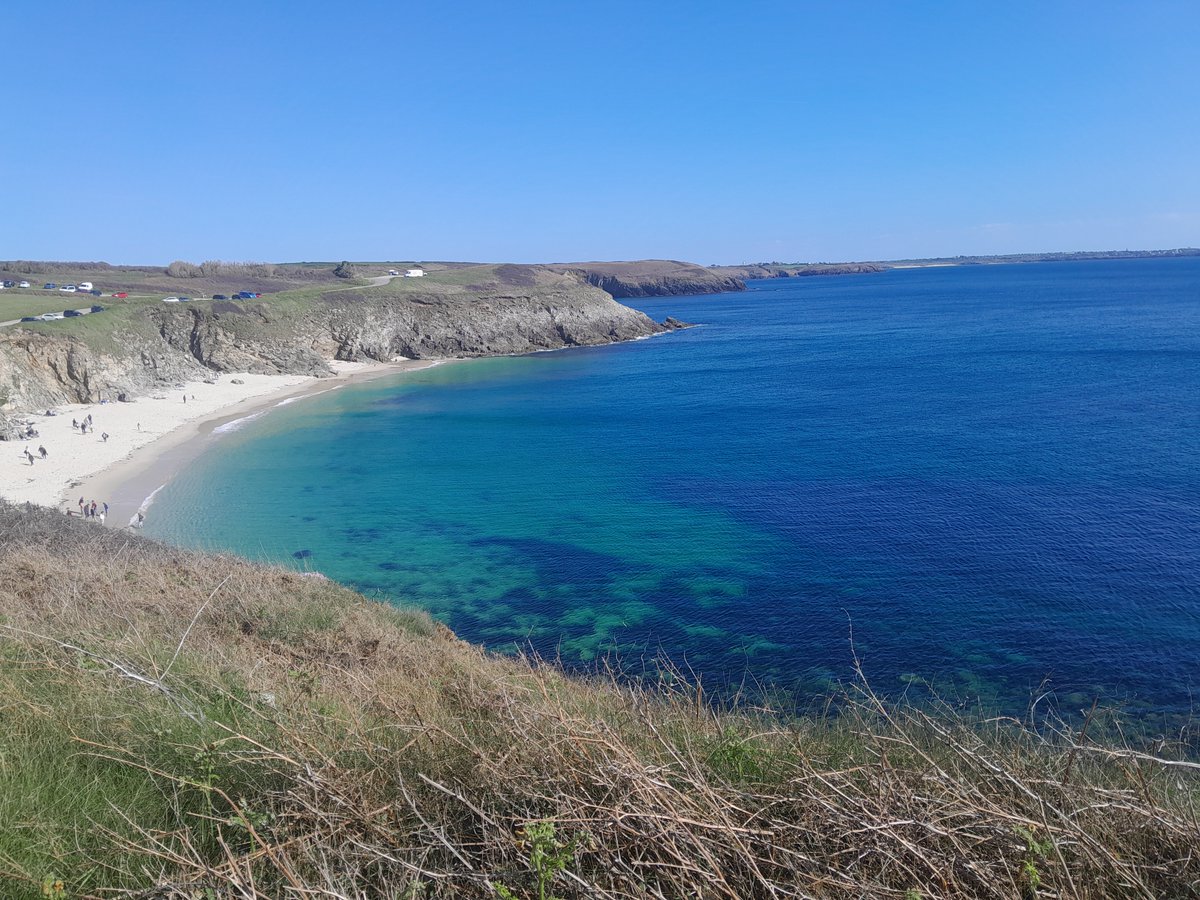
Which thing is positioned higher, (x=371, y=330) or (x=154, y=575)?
(x=371, y=330)

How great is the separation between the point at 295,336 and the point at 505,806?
7709 centimetres

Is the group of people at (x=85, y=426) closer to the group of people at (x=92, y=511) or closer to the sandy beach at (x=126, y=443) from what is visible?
the sandy beach at (x=126, y=443)

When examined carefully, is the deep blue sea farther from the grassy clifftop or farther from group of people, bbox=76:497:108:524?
the grassy clifftop

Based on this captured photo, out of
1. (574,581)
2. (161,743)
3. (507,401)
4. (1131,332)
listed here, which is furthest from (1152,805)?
(1131,332)

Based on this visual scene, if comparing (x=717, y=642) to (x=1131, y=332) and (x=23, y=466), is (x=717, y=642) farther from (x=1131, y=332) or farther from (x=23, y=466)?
(x=1131, y=332)

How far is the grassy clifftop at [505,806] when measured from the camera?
3.47 meters

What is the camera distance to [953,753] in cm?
506

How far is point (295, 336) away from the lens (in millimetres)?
74062

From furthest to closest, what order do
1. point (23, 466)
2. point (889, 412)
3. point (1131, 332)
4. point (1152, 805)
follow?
point (1131, 332) < point (889, 412) < point (23, 466) < point (1152, 805)

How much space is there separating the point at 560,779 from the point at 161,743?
2511 millimetres

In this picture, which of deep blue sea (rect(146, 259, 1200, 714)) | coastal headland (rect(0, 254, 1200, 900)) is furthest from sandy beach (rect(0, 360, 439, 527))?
coastal headland (rect(0, 254, 1200, 900))

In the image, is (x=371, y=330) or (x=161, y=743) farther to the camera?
(x=371, y=330)

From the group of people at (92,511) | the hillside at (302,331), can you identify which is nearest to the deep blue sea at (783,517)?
the group of people at (92,511)

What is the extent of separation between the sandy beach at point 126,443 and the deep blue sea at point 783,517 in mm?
1938
